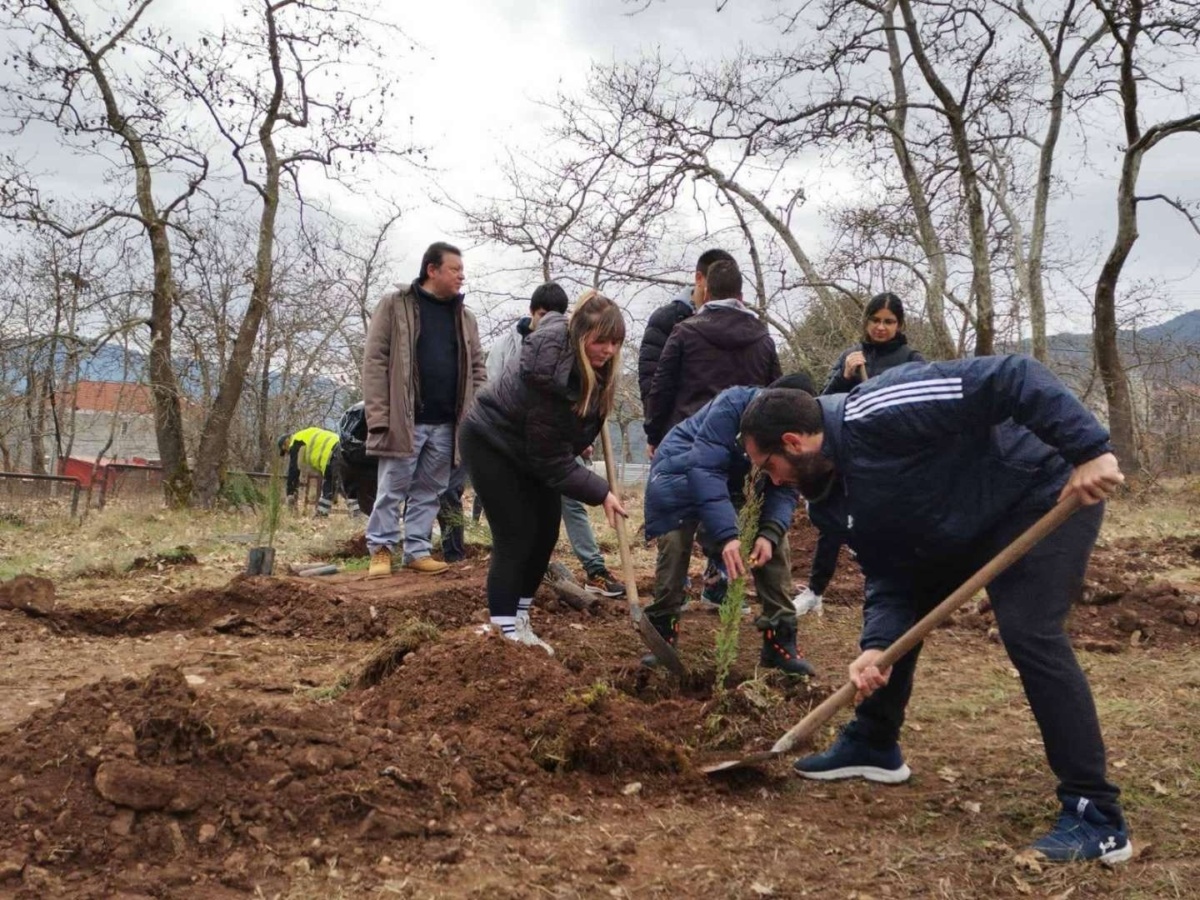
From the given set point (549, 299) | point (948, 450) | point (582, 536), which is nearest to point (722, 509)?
point (948, 450)

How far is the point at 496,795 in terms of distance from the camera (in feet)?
9.55

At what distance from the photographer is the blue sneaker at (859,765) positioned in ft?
10.7

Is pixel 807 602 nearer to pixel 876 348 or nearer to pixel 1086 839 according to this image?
pixel 876 348

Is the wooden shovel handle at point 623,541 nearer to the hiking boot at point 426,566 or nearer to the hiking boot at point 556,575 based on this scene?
the hiking boot at point 556,575

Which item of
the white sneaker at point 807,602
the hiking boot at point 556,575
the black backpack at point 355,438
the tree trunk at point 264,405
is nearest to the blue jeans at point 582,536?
the hiking boot at point 556,575

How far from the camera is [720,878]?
8.25 feet

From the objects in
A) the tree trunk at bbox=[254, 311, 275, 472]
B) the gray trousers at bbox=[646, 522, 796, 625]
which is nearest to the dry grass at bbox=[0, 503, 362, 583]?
the gray trousers at bbox=[646, 522, 796, 625]

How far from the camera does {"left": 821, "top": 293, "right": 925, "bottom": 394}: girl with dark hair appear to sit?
17.1ft

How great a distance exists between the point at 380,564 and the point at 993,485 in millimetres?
4274

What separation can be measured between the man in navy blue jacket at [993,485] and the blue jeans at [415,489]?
3431 millimetres

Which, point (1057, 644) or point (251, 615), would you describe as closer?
point (1057, 644)

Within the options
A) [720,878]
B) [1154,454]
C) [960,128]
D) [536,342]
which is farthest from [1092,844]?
[1154,454]

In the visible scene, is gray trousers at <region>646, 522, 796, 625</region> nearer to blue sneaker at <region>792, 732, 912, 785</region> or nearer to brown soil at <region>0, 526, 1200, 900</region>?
brown soil at <region>0, 526, 1200, 900</region>

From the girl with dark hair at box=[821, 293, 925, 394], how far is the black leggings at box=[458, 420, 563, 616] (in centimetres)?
180
